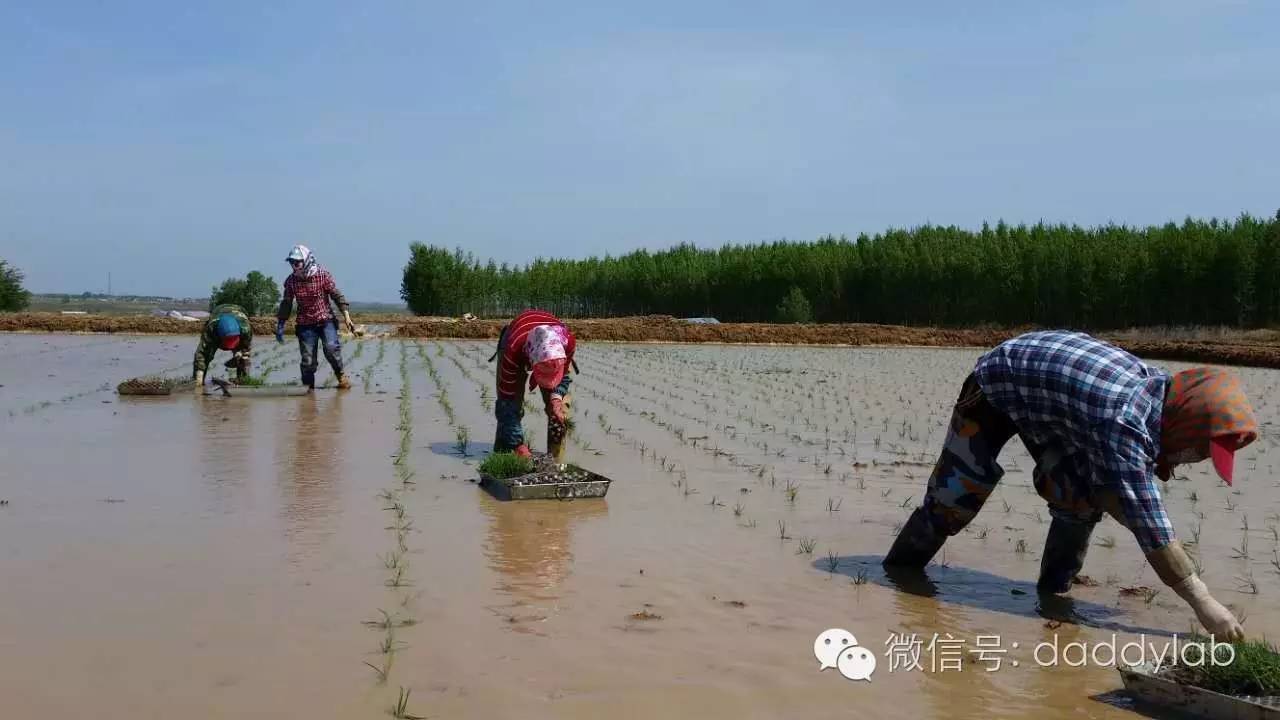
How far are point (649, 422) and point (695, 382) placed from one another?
489 centimetres

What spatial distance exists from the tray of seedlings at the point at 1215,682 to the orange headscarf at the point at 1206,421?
628 mm

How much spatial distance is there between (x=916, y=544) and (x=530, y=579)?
156cm

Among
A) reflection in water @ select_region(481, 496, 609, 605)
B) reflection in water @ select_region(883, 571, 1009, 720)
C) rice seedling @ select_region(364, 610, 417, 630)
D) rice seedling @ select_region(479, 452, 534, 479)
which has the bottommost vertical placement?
reflection in water @ select_region(883, 571, 1009, 720)

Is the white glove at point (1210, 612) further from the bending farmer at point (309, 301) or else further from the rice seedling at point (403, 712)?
the bending farmer at point (309, 301)

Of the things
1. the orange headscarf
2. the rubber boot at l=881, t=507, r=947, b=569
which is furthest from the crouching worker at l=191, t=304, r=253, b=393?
the orange headscarf

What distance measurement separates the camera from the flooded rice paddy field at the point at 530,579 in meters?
3.09

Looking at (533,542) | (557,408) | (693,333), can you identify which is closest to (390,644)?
(533,542)

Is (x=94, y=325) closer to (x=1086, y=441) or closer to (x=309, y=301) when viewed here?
(x=309, y=301)

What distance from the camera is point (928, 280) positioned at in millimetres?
40531

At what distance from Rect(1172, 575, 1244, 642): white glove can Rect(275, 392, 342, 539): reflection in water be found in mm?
3362

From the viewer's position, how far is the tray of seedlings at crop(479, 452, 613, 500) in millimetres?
5809

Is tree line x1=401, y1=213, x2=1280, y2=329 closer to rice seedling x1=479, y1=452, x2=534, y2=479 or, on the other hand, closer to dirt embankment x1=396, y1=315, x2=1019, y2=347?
dirt embankment x1=396, y1=315, x2=1019, y2=347

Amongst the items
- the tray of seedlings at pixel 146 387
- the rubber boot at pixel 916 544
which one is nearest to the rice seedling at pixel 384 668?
the rubber boot at pixel 916 544

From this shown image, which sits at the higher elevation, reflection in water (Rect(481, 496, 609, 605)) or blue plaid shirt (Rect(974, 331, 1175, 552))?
blue plaid shirt (Rect(974, 331, 1175, 552))
